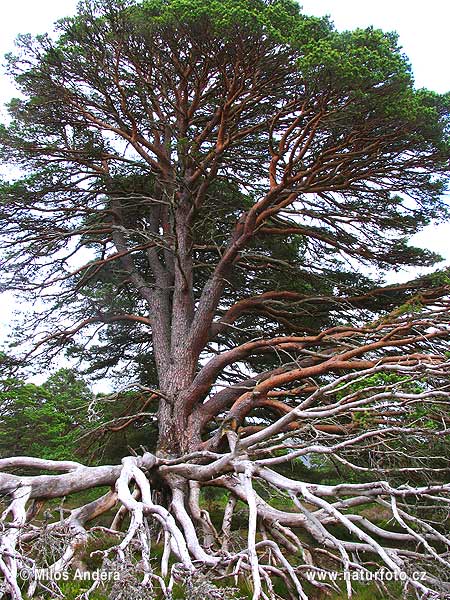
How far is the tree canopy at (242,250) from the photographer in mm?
5773

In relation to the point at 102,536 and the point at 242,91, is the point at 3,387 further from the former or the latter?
the point at 242,91

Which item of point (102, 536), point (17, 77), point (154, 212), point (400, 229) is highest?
point (17, 77)

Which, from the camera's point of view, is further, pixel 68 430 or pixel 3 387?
pixel 68 430

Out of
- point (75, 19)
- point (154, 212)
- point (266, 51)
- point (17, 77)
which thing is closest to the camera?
point (266, 51)

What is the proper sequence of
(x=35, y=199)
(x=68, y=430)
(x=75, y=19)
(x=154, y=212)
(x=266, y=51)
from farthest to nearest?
(x=154, y=212) → (x=68, y=430) → (x=35, y=199) → (x=75, y=19) → (x=266, y=51)

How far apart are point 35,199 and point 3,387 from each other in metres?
3.54

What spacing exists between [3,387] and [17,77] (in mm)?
5560

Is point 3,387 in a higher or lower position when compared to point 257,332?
lower

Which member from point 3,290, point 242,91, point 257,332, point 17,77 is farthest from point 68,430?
point 242,91

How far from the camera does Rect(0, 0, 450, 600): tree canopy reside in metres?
5.77

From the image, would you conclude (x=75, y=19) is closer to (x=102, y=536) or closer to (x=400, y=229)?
(x=400, y=229)

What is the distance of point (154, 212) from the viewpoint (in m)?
11.3

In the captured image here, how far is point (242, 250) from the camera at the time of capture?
9.38m

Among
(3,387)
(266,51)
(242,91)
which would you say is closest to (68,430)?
(3,387)
